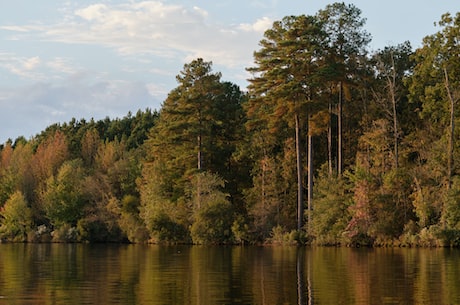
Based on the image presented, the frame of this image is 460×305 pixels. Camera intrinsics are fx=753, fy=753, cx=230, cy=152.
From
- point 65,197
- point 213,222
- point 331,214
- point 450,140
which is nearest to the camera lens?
point 450,140

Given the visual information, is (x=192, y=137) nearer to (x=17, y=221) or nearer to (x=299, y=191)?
(x=299, y=191)

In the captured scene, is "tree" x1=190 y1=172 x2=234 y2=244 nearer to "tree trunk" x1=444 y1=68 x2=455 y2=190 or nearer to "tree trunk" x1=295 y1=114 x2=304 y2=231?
"tree trunk" x1=295 y1=114 x2=304 y2=231

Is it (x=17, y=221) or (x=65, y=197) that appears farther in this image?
(x=17, y=221)

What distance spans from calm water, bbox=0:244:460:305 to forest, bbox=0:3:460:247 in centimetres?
1690

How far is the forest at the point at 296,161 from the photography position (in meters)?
54.7

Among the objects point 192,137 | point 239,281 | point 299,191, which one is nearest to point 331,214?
point 299,191

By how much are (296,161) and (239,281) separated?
38801 millimetres

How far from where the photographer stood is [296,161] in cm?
6438

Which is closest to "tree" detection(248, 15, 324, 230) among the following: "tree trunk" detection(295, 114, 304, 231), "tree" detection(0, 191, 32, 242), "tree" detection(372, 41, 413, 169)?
"tree trunk" detection(295, 114, 304, 231)

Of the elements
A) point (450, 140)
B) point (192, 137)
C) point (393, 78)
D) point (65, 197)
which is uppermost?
point (393, 78)

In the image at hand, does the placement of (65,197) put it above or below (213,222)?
above

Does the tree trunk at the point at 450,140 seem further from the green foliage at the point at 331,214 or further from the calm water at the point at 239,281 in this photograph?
the calm water at the point at 239,281

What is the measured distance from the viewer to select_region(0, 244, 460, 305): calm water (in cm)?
2069

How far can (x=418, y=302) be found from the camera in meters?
19.3
